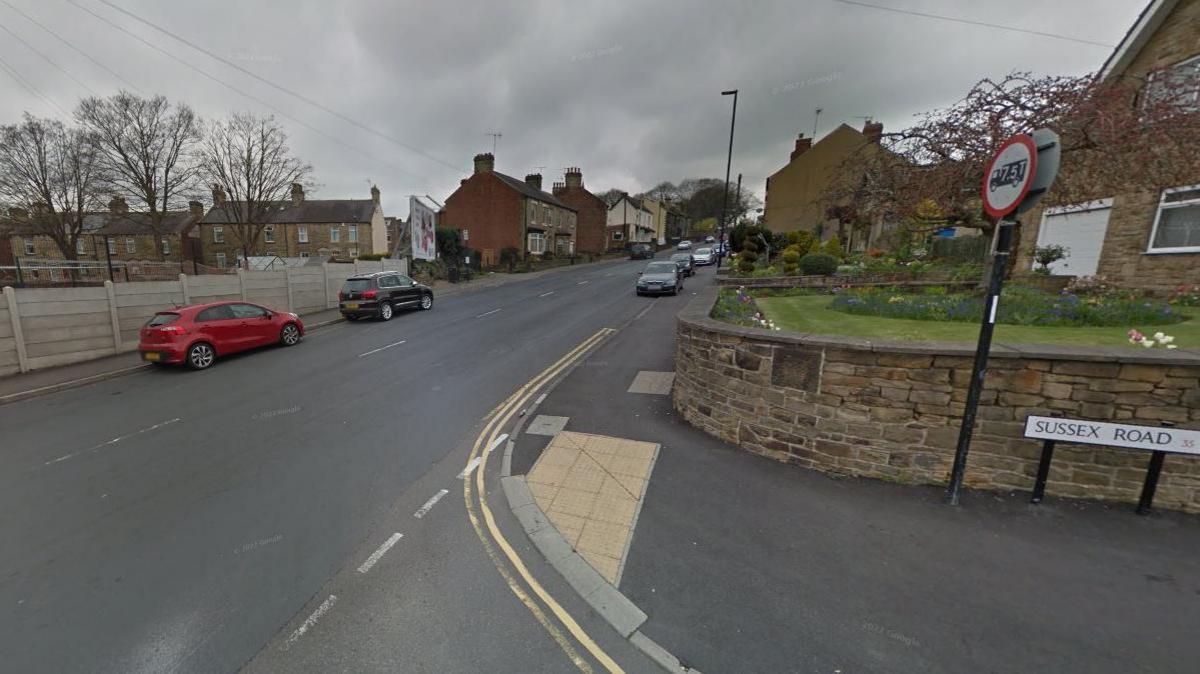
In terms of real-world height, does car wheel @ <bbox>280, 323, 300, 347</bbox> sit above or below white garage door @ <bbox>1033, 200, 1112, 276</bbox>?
below

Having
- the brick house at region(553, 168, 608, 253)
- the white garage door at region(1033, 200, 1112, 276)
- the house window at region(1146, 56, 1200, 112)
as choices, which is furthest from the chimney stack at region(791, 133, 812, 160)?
the house window at region(1146, 56, 1200, 112)

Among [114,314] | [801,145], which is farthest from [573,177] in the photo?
[114,314]

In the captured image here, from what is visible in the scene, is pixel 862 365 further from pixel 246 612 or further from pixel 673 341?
pixel 673 341

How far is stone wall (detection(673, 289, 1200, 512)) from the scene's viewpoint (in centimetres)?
372

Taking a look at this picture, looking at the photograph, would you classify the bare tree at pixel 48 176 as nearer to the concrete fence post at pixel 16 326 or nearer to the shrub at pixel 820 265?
the concrete fence post at pixel 16 326

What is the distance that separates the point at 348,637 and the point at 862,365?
16.0ft

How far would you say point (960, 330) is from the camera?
6.25m

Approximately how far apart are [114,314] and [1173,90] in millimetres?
22923

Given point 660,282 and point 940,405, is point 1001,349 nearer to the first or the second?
point 940,405

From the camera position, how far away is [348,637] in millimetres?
2770

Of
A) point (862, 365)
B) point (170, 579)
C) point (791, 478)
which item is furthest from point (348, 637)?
point (862, 365)

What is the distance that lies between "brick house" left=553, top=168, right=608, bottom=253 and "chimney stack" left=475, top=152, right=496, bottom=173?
50.8ft

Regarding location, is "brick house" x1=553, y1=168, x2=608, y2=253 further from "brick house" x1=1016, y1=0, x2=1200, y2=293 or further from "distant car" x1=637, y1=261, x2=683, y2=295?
"brick house" x1=1016, y1=0, x2=1200, y2=293

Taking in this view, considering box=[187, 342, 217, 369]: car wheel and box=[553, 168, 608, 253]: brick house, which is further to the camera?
box=[553, 168, 608, 253]: brick house
